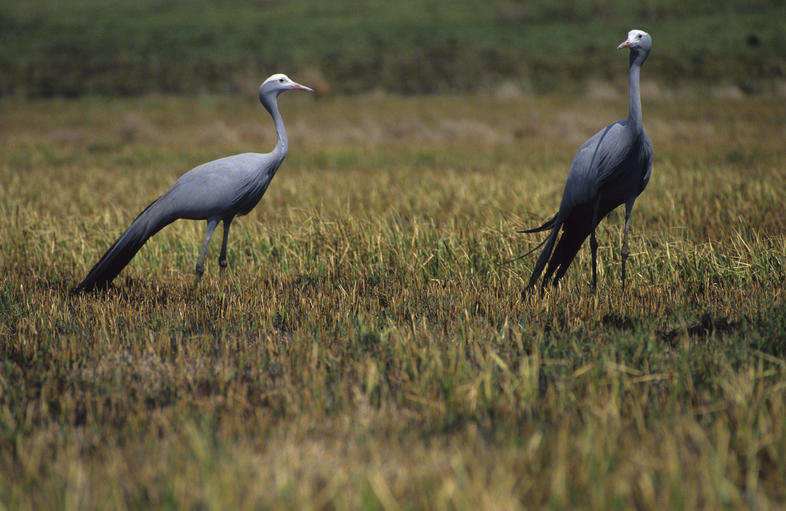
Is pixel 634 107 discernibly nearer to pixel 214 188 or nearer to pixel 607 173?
pixel 607 173

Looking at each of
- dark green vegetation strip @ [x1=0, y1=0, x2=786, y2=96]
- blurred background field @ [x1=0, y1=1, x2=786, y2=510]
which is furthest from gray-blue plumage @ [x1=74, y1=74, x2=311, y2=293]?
dark green vegetation strip @ [x1=0, y1=0, x2=786, y2=96]

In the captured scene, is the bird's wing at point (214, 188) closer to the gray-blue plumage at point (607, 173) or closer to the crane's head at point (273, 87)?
the crane's head at point (273, 87)

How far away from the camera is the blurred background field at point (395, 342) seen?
2.45 m

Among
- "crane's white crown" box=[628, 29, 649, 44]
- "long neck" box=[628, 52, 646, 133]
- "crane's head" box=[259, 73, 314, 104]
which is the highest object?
"crane's white crown" box=[628, 29, 649, 44]

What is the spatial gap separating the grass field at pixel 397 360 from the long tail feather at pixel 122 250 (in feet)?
0.73

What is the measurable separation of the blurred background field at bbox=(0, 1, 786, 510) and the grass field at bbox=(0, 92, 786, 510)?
2 centimetres

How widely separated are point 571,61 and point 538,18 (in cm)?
1480

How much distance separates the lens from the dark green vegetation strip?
85.9 ft

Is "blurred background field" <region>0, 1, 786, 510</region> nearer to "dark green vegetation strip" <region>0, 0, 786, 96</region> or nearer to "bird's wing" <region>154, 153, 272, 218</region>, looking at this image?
"bird's wing" <region>154, 153, 272, 218</region>

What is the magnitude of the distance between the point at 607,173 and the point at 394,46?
31214mm

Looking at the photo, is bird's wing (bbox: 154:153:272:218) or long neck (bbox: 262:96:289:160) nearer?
bird's wing (bbox: 154:153:272:218)

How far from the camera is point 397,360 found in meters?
3.56

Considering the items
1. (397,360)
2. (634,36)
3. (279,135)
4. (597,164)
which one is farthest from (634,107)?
(279,135)

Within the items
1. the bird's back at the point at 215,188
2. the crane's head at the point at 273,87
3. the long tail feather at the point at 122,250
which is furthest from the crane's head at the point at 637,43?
the long tail feather at the point at 122,250
